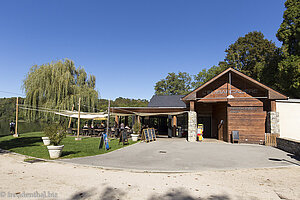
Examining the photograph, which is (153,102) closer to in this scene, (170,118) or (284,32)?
(170,118)

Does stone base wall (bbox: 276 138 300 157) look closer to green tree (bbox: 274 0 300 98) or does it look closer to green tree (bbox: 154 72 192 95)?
green tree (bbox: 274 0 300 98)

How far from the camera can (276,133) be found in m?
14.0

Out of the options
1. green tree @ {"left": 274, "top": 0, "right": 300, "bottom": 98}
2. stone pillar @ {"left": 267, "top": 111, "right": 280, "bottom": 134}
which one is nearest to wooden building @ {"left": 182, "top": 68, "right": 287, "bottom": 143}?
stone pillar @ {"left": 267, "top": 111, "right": 280, "bottom": 134}

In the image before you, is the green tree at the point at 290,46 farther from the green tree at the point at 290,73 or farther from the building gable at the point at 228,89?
the building gable at the point at 228,89

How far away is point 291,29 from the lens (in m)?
20.0

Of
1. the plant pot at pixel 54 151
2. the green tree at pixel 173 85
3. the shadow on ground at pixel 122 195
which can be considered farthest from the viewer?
the green tree at pixel 173 85

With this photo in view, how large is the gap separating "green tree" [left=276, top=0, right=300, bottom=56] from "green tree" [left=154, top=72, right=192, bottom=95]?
31.4 meters

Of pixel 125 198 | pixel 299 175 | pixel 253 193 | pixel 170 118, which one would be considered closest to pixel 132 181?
pixel 125 198

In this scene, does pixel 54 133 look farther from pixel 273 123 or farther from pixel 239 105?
pixel 273 123

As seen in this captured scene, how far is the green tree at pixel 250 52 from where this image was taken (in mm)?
30455

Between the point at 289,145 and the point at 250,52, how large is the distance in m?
24.9

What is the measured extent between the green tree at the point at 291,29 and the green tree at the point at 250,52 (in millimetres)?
7845

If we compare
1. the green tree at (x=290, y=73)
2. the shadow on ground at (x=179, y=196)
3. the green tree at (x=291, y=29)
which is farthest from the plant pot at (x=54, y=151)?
the green tree at (x=291, y=29)

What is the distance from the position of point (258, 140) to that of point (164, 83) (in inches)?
1551
